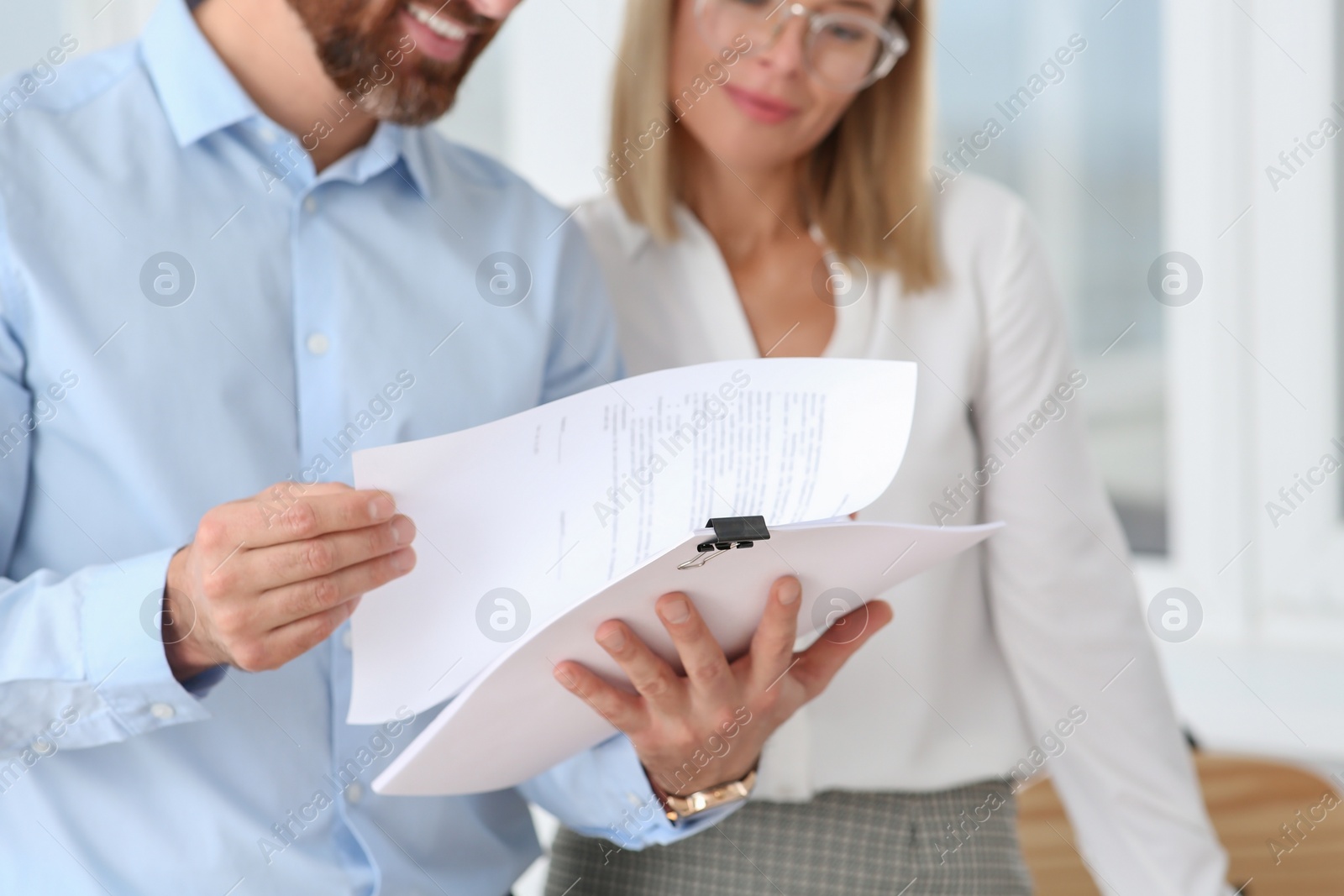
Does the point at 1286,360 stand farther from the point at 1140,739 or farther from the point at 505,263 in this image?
the point at 505,263

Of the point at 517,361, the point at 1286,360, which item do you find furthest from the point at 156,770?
the point at 1286,360

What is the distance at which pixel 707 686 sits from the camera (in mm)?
976

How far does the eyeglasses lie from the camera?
134cm

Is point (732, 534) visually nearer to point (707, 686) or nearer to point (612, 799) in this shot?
point (707, 686)

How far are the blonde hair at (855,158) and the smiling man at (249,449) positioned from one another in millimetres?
296

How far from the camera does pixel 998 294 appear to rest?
1.40 meters

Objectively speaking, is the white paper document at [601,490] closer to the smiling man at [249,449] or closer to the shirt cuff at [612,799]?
the smiling man at [249,449]

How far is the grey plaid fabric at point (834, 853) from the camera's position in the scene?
132cm

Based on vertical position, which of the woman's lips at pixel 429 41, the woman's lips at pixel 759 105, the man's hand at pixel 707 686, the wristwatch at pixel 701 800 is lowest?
the wristwatch at pixel 701 800

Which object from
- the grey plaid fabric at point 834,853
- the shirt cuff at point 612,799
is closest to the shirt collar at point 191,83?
the shirt cuff at point 612,799

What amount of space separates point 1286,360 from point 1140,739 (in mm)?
1145

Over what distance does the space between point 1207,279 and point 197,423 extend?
6.39 ft

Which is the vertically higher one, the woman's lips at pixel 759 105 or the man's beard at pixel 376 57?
the man's beard at pixel 376 57

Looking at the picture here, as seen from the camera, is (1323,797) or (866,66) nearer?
(866,66)
